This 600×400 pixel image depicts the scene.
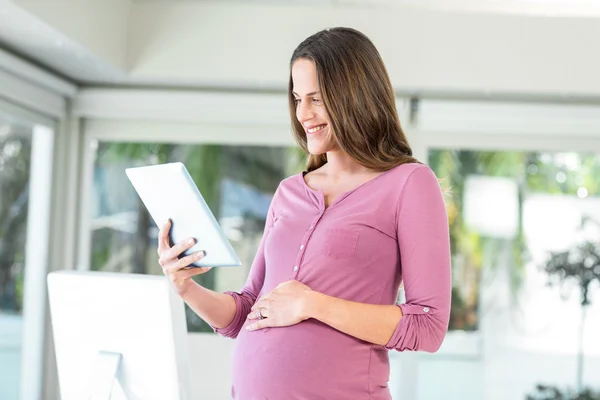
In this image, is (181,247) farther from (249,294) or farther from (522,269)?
(522,269)

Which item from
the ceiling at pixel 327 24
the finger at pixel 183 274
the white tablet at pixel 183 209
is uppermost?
the ceiling at pixel 327 24

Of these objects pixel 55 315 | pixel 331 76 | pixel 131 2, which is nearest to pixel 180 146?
pixel 131 2

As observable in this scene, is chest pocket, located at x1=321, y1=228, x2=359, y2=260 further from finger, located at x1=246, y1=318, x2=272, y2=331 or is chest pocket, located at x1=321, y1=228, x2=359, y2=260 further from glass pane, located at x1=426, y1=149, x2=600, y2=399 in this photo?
glass pane, located at x1=426, y1=149, x2=600, y2=399

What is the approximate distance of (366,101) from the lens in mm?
1451

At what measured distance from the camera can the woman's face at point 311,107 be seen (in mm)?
1480

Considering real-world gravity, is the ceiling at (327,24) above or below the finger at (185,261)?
above

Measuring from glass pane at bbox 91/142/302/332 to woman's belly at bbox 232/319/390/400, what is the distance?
3030 millimetres

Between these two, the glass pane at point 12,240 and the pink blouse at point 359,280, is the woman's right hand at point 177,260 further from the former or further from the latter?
the glass pane at point 12,240

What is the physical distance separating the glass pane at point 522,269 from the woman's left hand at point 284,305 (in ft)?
10.4

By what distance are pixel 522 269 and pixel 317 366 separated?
3.36 metres

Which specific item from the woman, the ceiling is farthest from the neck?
the ceiling

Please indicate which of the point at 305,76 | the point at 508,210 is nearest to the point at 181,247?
the point at 305,76

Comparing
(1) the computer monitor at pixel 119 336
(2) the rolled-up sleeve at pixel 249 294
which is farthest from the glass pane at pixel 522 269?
(1) the computer monitor at pixel 119 336

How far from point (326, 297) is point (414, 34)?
2.86 meters
